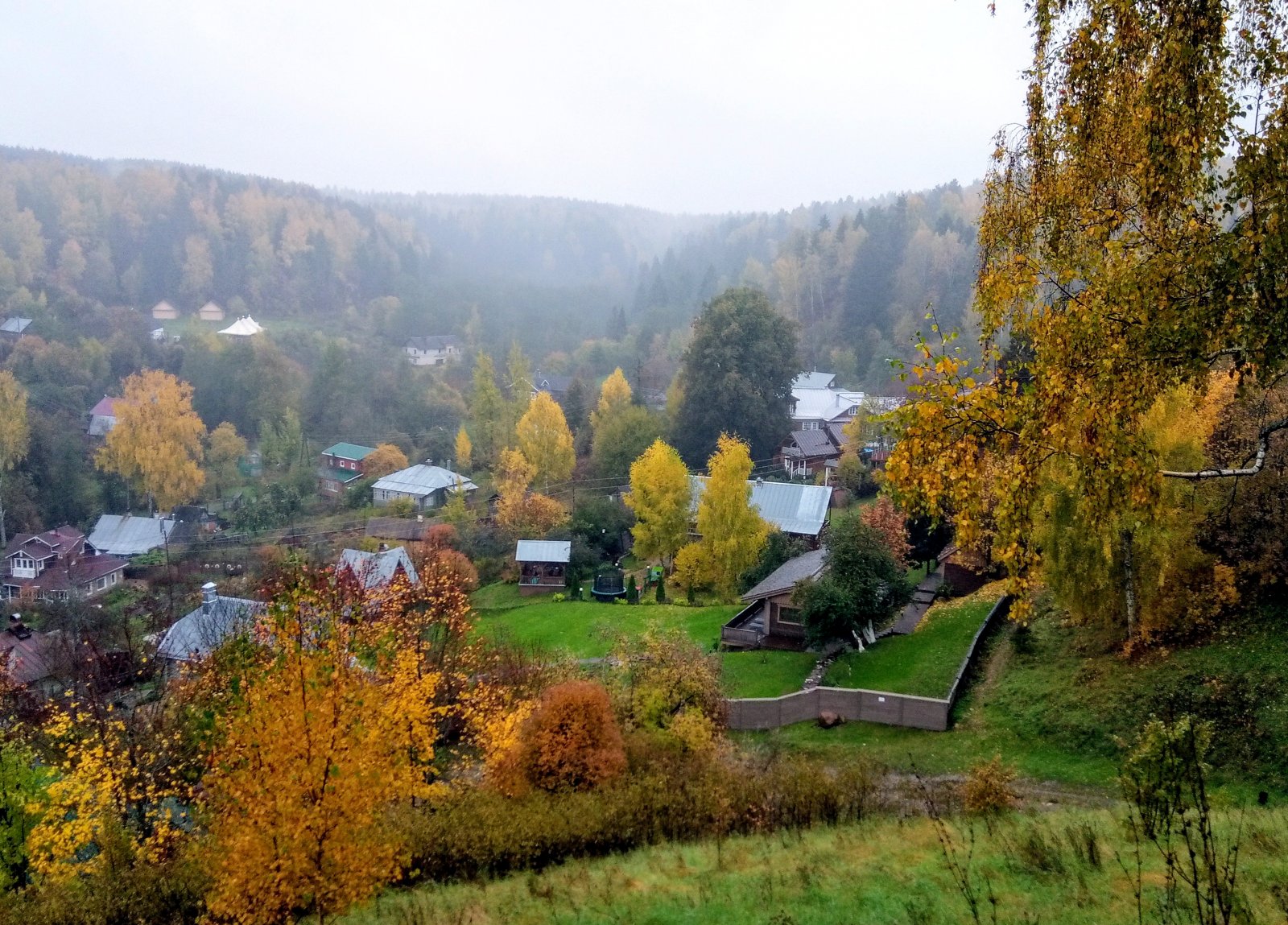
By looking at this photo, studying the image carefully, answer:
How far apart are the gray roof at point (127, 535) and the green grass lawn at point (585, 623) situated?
85.6 feet

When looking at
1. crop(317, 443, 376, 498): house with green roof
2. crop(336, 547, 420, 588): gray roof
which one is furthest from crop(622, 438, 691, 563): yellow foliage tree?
crop(317, 443, 376, 498): house with green roof

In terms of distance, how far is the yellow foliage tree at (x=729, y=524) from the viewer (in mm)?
31922

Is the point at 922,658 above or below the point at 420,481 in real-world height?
above

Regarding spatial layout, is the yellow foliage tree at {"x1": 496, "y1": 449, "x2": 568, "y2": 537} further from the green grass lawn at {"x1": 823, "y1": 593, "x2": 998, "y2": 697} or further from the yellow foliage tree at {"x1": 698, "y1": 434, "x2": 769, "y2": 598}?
the green grass lawn at {"x1": 823, "y1": 593, "x2": 998, "y2": 697}

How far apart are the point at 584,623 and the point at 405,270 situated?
99.8m

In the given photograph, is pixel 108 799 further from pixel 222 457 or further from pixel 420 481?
pixel 222 457

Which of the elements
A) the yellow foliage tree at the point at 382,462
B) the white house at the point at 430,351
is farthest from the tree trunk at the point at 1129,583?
the white house at the point at 430,351

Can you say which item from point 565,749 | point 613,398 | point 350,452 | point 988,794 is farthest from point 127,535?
point 988,794

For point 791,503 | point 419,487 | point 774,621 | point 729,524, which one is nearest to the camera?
point 774,621

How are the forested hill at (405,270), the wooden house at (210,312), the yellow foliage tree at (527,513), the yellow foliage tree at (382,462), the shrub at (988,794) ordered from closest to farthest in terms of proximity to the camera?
1. the shrub at (988,794)
2. the yellow foliage tree at (527,513)
3. the yellow foliage tree at (382,462)
4. the forested hill at (405,270)
5. the wooden house at (210,312)

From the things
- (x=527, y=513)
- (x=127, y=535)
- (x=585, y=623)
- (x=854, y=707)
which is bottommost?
(x=127, y=535)

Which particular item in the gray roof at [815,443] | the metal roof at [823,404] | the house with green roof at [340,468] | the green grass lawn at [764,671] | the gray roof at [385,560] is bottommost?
the house with green roof at [340,468]

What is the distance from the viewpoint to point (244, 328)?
296ft

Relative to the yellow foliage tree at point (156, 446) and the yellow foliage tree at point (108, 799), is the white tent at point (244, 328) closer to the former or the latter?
the yellow foliage tree at point (156, 446)
